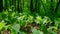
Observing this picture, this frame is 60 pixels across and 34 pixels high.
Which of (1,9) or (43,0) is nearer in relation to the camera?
(43,0)

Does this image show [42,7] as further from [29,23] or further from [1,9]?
[1,9]

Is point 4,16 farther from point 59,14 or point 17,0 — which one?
point 59,14

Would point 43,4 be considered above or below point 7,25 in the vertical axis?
above

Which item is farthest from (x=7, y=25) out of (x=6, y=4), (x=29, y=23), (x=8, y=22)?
(x=6, y=4)

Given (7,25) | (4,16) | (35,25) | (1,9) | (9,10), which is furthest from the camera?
(1,9)

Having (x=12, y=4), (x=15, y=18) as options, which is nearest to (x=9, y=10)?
(x=12, y=4)

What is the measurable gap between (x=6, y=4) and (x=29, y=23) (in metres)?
0.72

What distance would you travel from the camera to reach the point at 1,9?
116 inches

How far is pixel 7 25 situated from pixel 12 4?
759mm

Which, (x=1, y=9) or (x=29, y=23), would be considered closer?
(x=29, y=23)

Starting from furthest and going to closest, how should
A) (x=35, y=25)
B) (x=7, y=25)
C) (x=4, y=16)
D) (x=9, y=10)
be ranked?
1. (x=9, y=10)
2. (x=4, y=16)
3. (x=35, y=25)
4. (x=7, y=25)

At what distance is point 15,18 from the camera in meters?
2.35

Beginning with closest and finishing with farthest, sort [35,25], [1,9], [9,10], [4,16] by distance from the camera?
Answer: [35,25], [4,16], [9,10], [1,9]

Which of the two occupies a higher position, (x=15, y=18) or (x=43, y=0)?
(x=43, y=0)
